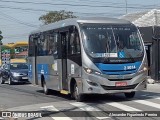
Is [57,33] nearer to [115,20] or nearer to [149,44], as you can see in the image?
[115,20]

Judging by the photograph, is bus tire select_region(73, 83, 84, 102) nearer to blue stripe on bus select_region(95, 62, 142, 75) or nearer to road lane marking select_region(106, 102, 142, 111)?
road lane marking select_region(106, 102, 142, 111)

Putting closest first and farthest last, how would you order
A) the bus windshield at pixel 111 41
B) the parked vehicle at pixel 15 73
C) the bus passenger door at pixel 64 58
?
the bus windshield at pixel 111 41 < the bus passenger door at pixel 64 58 < the parked vehicle at pixel 15 73

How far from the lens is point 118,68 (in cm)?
1597

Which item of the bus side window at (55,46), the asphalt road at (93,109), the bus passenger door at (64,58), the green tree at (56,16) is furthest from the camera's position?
the green tree at (56,16)

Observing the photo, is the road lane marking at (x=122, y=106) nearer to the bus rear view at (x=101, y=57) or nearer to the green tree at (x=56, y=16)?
the bus rear view at (x=101, y=57)

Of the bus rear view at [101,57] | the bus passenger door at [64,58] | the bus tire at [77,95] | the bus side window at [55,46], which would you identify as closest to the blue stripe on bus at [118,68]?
the bus rear view at [101,57]

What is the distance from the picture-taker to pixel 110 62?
15906 mm

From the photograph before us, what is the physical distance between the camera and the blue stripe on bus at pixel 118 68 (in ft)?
51.8

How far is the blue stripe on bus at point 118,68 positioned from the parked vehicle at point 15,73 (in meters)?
16.9

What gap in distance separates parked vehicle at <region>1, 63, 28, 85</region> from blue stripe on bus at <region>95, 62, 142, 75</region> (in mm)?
16898

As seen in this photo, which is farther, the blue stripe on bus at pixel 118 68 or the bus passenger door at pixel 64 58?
the bus passenger door at pixel 64 58

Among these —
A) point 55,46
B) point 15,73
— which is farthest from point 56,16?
point 55,46

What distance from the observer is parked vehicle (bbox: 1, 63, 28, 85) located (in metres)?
32.1

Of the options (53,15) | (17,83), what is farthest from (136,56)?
(53,15)
